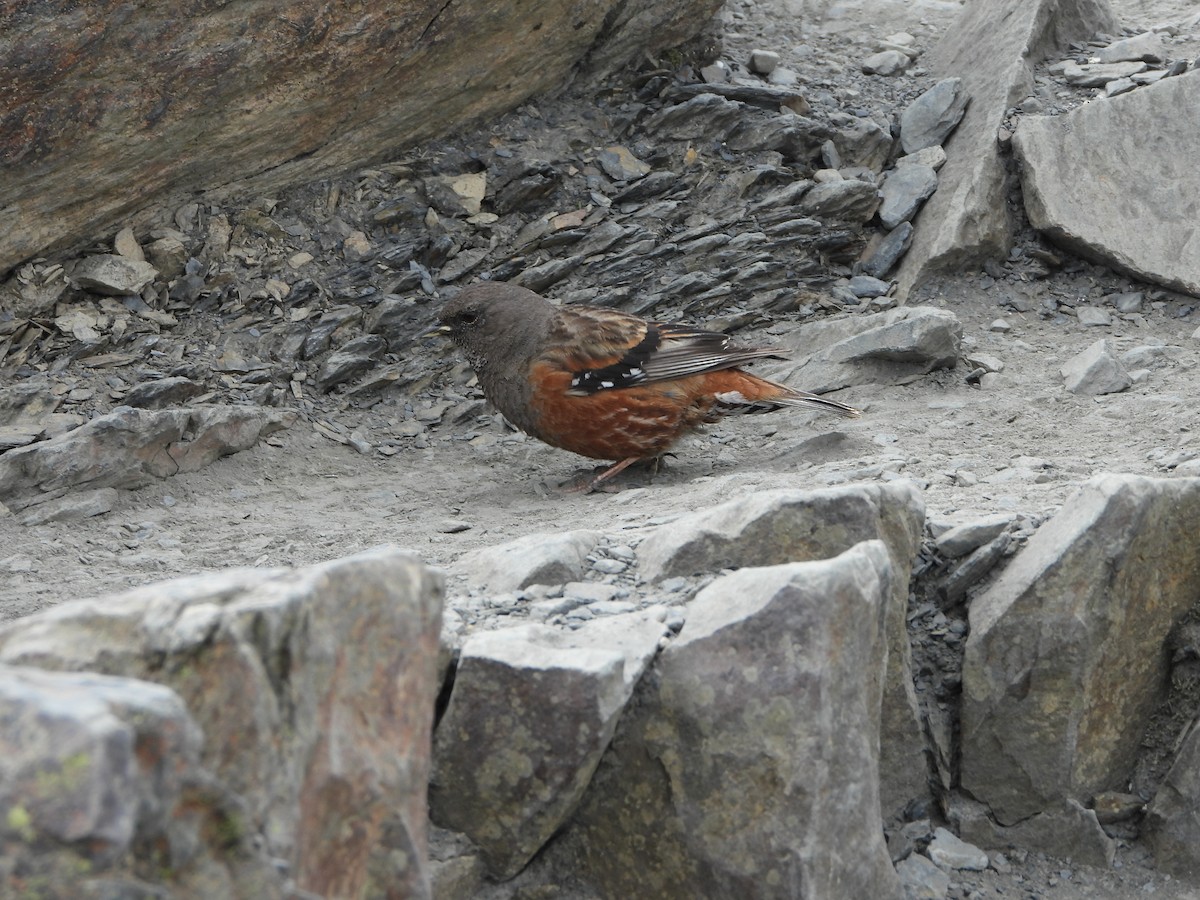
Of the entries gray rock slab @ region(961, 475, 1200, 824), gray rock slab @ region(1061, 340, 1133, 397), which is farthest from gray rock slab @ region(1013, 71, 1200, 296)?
gray rock slab @ region(961, 475, 1200, 824)

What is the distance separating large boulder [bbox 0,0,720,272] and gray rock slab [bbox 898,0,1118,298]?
100 inches

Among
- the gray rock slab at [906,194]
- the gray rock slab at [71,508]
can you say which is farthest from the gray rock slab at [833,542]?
the gray rock slab at [906,194]

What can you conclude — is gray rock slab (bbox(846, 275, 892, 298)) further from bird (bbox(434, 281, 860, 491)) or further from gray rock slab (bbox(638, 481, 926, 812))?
gray rock slab (bbox(638, 481, 926, 812))

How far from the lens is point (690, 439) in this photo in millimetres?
7730

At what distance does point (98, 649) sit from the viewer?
7.72 feet

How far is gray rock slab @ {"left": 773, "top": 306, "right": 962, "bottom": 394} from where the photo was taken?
7391mm

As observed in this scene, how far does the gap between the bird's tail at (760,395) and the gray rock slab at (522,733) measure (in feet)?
11.5

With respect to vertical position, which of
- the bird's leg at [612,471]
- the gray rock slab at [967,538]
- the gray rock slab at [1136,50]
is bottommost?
the bird's leg at [612,471]

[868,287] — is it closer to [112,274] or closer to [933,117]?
[933,117]

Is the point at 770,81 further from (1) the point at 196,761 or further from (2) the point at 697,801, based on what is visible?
(1) the point at 196,761

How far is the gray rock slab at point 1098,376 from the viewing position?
272 inches

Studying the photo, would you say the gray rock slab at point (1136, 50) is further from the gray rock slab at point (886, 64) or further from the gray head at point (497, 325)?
the gray head at point (497, 325)

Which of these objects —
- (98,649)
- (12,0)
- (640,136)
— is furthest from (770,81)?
(98,649)

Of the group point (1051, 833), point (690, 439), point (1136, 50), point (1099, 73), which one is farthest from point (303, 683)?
point (1136, 50)
